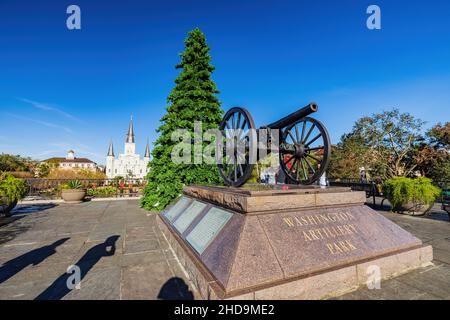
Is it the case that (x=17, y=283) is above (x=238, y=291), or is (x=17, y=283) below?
below

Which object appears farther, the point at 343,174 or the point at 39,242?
the point at 343,174

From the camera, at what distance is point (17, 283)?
2.99 m

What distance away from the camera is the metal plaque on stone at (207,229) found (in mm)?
3498

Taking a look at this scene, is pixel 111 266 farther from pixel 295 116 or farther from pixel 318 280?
pixel 295 116

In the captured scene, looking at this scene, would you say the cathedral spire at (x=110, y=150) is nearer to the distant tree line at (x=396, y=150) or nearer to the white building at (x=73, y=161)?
the white building at (x=73, y=161)

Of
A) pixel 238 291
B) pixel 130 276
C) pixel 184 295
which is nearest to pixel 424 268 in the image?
pixel 238 291

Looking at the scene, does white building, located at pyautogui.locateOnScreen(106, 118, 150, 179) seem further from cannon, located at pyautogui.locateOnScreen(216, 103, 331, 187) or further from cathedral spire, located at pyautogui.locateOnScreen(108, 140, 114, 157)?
cannon, located at pyautogui.locateOnScreen(216, 103, 331, 187)

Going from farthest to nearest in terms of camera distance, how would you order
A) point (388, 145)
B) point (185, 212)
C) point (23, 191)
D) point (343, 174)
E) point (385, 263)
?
point (343, 174)
point (388, 145)
point (23, 191)
point (185, 212)
point (385, 263)

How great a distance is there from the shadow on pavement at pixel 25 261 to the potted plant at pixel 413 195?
10891 mm

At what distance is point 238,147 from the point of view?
5.31 meters

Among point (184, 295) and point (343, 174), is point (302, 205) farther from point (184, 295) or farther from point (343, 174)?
point (343, 174)

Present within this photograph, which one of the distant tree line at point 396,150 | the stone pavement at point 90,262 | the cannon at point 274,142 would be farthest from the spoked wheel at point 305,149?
the distant tree line at point 396,150

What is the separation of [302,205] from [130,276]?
2.98 meters

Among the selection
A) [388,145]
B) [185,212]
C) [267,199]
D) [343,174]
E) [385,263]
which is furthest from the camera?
[343,174]
